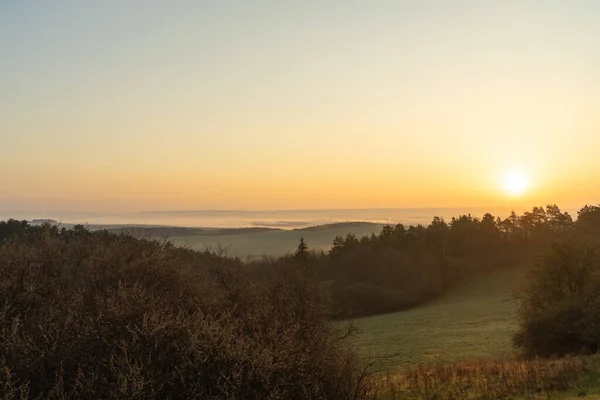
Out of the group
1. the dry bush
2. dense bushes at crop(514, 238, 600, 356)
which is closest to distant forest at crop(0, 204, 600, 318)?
dense bushes at crop(514, 238, 600, 356)

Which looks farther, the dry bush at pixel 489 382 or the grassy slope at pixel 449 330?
the grassy slope at pixel 449 330

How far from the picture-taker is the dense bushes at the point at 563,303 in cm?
2648

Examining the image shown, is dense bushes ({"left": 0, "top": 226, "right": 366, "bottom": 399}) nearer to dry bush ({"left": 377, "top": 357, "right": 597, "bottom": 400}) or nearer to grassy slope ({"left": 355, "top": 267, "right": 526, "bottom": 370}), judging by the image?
dry bush ({"left": 377, "top": 357, "right": 597, "bottom": 400})

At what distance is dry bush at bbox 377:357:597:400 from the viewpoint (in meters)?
14.6

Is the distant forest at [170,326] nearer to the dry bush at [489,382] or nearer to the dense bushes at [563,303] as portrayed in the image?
the dense bushes at [563,303]

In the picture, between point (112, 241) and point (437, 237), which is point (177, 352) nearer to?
point (112, 241)

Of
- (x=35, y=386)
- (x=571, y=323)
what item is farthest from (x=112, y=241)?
(x=571, y=323)

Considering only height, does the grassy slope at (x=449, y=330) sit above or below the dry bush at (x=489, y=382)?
below

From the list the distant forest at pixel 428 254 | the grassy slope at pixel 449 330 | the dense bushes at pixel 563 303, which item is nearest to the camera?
the dense bushes at pixel 563 303

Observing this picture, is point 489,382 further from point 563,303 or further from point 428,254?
point 428,254

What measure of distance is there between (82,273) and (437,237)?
7316cm

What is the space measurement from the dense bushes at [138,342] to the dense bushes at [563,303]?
19.0 meters

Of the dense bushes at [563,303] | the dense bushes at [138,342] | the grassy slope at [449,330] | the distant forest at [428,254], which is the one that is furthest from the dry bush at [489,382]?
the distant forest at [428,254]

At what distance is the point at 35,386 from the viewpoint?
8.98 meters
